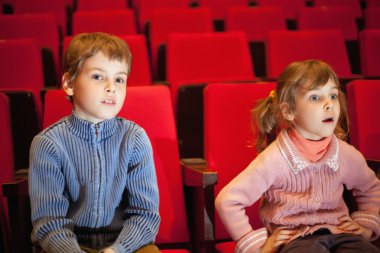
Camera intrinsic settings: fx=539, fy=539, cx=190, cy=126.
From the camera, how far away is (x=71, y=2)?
2863 mm

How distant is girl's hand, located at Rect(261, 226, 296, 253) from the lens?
0.97m

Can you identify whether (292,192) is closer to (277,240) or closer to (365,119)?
(277,240)

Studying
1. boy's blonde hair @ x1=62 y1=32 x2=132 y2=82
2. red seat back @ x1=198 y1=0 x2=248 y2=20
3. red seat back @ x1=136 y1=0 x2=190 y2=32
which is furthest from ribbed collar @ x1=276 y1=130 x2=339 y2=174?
red seat back @ x1=198 y1=0 x2=248 y2=20

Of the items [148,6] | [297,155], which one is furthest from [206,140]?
[148,6]

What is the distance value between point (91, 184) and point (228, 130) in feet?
1.22

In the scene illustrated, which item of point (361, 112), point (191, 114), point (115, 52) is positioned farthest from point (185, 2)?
point (115, 52)

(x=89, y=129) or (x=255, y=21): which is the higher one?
(x=255, y=21)

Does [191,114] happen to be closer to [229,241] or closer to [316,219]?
[229,241]

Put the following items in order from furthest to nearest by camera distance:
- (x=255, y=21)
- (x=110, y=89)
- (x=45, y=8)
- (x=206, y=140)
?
(x=45, y=8)
(x=255, y=21)
(x=206, y=140)
(x=110, y=89)

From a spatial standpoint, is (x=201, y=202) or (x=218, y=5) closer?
(x=201, y=202)

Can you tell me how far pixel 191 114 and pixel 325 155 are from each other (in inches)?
21.0

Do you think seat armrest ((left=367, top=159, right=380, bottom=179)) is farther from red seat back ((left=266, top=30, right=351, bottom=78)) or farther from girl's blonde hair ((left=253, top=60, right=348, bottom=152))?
red seat back ((left=266, top=30, right=351, bottom=78))

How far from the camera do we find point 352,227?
101 centimetres

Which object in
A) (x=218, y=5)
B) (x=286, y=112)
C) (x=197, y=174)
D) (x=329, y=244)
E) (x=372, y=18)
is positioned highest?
(x=218, y=5)
